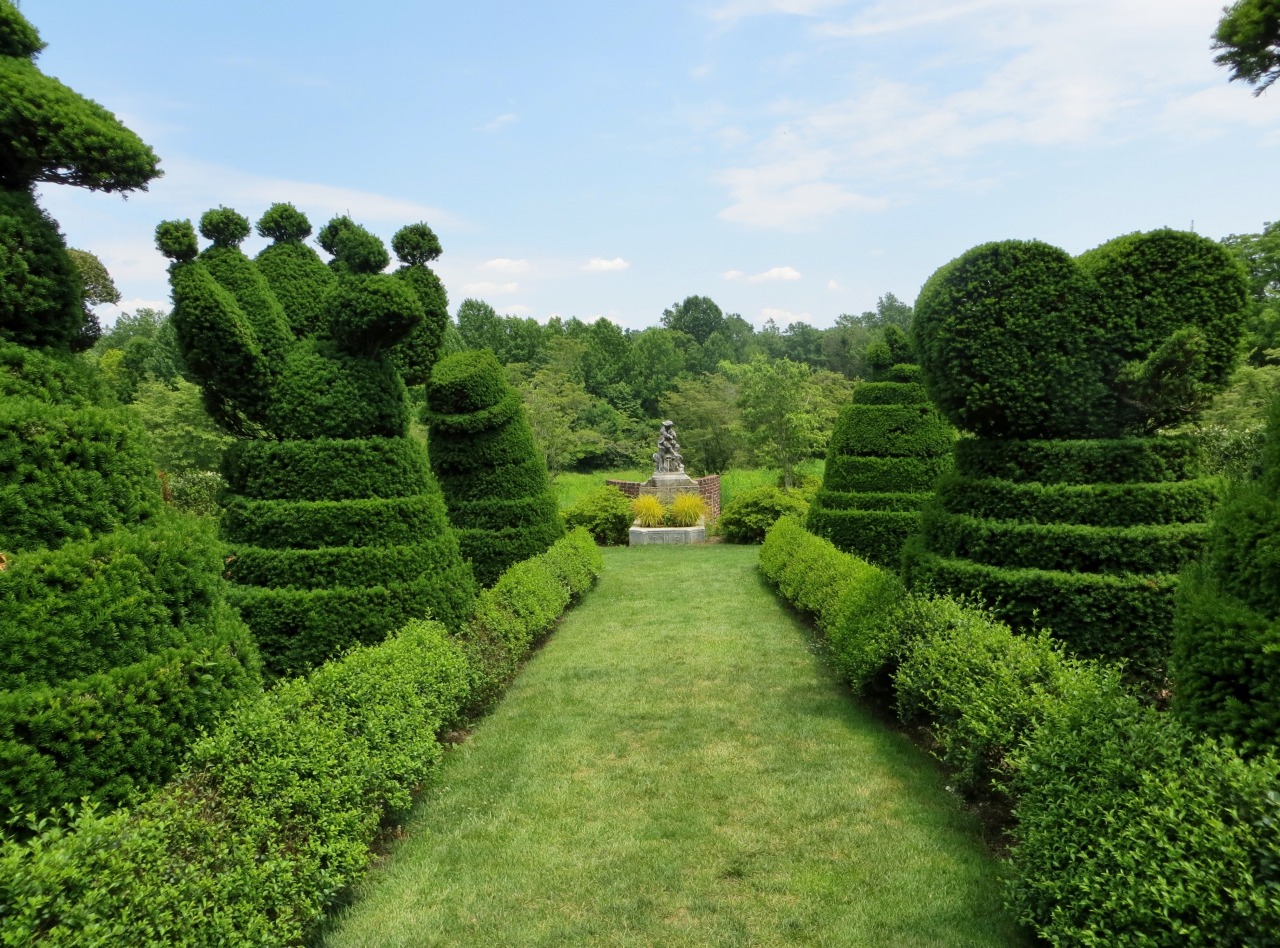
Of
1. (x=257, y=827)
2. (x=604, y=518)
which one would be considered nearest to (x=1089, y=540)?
(x=257, y=827)

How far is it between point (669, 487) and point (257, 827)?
21762 mm

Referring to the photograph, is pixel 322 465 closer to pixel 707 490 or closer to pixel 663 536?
pixel 663 536

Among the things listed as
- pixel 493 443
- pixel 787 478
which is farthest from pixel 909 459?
pixel 787 478

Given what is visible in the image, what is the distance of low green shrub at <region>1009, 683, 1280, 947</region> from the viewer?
8.68 feet

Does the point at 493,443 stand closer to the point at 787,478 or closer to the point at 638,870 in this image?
the point at 638,870

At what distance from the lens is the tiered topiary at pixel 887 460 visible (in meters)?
12.9

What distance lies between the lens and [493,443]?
11.2 m

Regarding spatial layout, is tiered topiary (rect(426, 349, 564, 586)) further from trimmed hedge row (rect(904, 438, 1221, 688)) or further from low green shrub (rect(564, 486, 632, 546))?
low green shrub (rect(564, 486, 632, 546))

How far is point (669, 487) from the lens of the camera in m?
25.1

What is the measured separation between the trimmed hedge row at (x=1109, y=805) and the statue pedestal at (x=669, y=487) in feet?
64.0

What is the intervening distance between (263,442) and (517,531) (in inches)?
196

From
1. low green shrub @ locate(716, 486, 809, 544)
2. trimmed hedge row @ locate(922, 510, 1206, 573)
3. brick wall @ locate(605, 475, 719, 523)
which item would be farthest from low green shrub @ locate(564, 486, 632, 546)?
trimmed hedge row @ locate(922, 510, 1206, 573)

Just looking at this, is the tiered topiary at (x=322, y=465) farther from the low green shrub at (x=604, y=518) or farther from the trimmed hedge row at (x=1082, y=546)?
the low green shrub at (x=604, y=518)

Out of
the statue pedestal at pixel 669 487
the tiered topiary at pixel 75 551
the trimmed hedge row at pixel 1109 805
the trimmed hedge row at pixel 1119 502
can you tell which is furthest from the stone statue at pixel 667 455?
the tiered topiary at pixel 75 551
